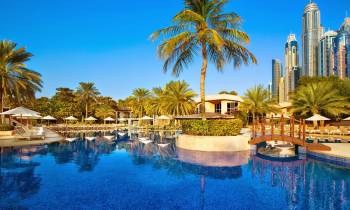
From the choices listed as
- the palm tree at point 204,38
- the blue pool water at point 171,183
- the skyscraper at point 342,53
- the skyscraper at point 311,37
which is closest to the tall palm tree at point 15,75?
the blue pool water at point 171,183

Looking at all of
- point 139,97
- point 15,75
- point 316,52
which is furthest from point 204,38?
point 316,52

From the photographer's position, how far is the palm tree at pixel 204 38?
50.9 ft

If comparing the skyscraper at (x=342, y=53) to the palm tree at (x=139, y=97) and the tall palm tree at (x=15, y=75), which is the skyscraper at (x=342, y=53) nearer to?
the palm tree at (x=139, y=97)

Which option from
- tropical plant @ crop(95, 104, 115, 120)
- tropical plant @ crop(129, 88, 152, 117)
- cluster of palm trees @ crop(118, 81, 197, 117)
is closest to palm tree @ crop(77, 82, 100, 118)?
tropical plant @ crop(95, 104, 115, 120)

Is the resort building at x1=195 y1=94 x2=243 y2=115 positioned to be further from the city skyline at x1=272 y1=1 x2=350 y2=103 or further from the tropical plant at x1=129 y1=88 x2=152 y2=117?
the city skyline at x1=272 y1=1 x2=350 y2=103

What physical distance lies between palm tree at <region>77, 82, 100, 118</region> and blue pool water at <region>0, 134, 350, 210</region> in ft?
112

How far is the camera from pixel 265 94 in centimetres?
3288

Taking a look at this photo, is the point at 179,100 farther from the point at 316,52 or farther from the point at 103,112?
the point at 316,52

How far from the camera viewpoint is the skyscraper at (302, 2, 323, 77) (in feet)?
450

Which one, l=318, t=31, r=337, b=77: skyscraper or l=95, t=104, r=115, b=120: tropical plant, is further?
l=318, t=31, r=337, b=77: skyscraper

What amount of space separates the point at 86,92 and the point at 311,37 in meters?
182

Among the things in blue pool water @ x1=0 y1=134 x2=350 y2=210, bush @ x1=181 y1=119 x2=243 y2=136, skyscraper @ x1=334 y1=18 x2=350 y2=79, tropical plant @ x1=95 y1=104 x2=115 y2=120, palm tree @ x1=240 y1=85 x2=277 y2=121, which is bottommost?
blue pool water @ x1=0 y1=134 x2=350 y2=210

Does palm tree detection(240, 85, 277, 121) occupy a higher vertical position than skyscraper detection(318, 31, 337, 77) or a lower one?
lower

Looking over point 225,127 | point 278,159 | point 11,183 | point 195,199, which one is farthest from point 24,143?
point 278,159
